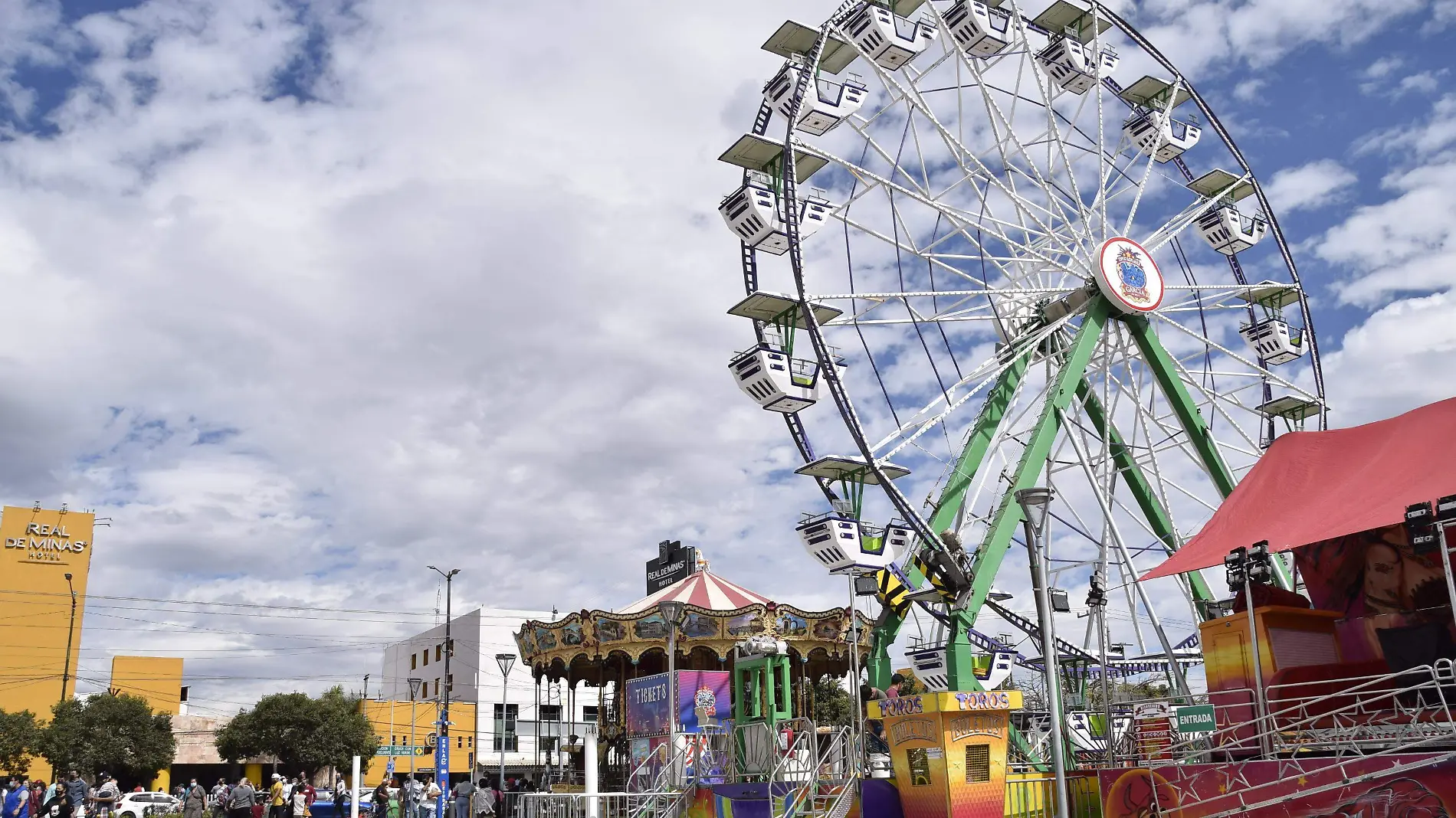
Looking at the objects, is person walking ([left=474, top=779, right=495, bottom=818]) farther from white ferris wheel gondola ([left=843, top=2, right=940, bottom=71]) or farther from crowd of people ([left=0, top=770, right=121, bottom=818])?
white ferris wheel gondola ([left=843, top=2, right=940, bottom=71])

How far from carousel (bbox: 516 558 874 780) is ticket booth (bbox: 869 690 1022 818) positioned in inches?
367

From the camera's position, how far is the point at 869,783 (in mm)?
15680

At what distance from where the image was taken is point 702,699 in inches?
942

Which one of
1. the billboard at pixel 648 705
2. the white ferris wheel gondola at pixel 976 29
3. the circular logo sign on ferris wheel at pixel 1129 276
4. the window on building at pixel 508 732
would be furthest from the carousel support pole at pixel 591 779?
the window on building at pixel 508 732

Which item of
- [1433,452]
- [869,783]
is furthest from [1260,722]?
[869,783]

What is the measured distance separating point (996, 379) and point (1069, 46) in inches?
288

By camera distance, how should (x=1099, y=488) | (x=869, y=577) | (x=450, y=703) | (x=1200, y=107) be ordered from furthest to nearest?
1. (x=450, y=703)
2. (x=1200, y=107)
3. (x=1099, y=488)
4. (x=869, y=577)

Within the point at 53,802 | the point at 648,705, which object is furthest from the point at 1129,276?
the point at 53,802

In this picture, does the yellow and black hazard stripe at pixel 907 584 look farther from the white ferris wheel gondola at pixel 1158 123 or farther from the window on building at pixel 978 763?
the white ferris wheel gondola at pixel 1158 123

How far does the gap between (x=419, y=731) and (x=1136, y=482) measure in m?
46.4

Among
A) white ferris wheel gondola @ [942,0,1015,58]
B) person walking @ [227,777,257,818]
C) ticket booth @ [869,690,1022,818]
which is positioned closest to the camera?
ticket booth @ [869,690,1022,818]

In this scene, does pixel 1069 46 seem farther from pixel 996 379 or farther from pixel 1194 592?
pixel 1194 592

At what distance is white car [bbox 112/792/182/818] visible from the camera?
101 feet

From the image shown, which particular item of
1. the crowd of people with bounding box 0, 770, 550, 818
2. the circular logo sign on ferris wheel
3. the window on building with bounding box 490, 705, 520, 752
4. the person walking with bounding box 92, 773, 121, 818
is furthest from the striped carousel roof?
the window on building with bounding box 490, 705, 520, 752
